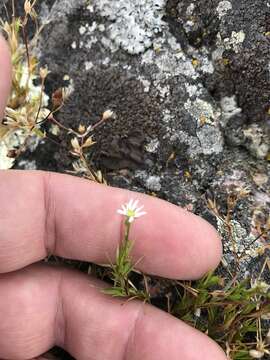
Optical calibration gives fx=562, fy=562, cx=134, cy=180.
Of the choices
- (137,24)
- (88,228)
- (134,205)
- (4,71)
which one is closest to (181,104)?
(137,24)

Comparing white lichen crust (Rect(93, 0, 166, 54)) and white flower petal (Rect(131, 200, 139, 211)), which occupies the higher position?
white lichen crust (Rect(93, 0, 166, 54))

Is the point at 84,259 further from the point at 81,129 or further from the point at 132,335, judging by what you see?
the point at 81,129

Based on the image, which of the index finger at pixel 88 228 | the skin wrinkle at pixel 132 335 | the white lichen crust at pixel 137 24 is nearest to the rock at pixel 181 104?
the white lichen crust at pixel 137 24

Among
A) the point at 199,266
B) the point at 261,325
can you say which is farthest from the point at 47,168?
the point at 261,325

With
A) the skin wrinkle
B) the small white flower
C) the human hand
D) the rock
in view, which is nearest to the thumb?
the human hand

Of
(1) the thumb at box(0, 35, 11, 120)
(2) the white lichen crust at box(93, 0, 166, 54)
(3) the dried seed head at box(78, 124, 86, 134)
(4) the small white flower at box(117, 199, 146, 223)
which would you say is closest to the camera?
(1) the thumb at box(0, 35, 11, 120)

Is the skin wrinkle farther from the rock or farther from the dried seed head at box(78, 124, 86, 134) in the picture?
the dried seed head at box(78, 124, 86, 134)
